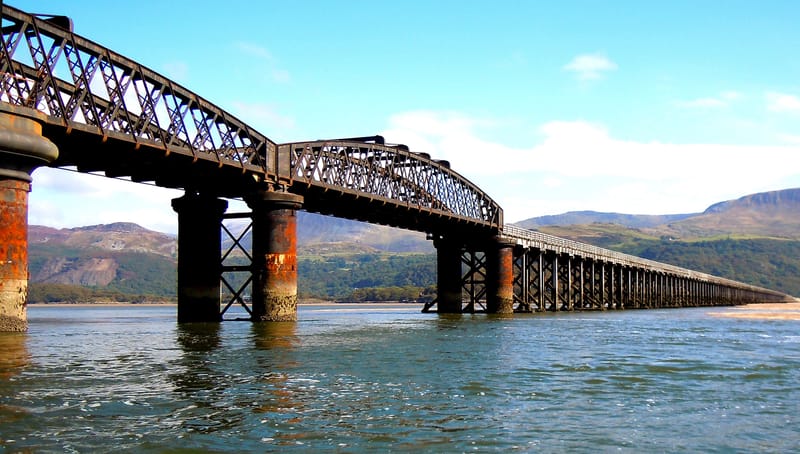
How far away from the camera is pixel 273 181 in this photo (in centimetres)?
5184

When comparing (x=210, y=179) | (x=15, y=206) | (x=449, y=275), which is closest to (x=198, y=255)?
(x=210, y=179)

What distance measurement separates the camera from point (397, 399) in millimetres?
18641

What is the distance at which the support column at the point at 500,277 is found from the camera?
A: 83.4 meters

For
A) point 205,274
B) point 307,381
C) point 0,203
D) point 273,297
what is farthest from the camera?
point 205,274

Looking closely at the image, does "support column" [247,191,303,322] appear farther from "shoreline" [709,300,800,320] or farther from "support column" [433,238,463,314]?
"shoreline" [709,300,800,320]

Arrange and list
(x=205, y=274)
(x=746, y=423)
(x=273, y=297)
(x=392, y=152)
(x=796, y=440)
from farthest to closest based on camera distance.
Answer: (x=392, y=152) → (x=205, y=274) → (x=273, y=297) → (x=746, y=423) → (x=796, y=440)

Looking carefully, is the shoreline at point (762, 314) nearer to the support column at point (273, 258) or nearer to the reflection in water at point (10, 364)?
the support column at point (273, 258)

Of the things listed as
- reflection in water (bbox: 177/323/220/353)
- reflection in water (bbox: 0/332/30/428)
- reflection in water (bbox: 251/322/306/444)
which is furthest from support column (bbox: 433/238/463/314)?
reflection in water (bbox: 0/332/30/428)

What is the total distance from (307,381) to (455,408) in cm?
585

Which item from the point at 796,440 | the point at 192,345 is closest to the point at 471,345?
the point at 192,345

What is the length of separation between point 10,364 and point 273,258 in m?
25.7

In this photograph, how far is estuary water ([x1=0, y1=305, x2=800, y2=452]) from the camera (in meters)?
14.0

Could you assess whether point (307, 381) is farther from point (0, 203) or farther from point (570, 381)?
point (0, 203)

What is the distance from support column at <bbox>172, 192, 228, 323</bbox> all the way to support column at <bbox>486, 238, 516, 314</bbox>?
3630 centimetres
